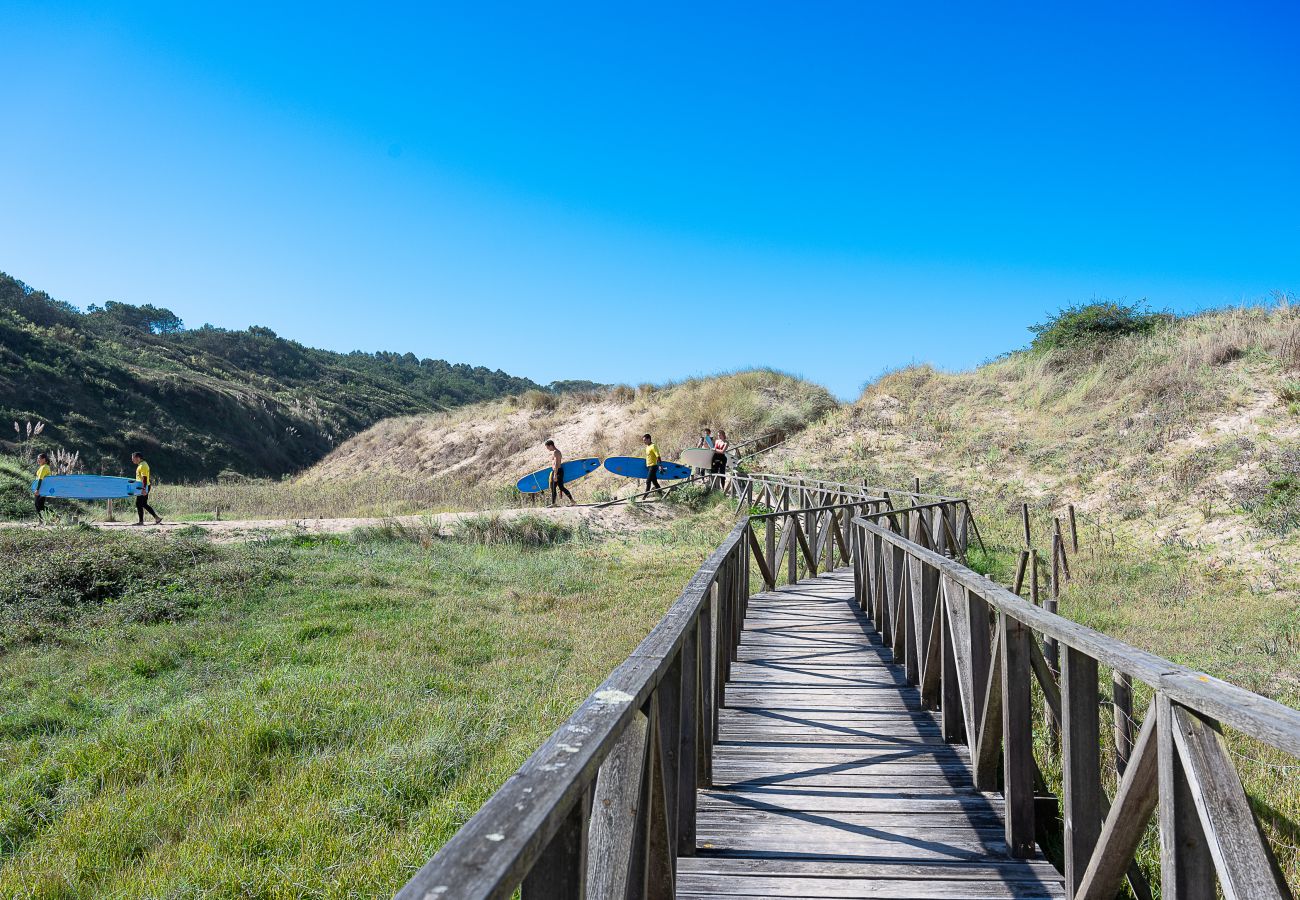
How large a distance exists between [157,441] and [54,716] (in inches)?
1566

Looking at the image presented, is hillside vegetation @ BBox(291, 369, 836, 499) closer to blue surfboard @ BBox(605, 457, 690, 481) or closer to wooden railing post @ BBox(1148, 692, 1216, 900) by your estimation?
blue surfboard @ BBox(605, 457, 690, 481)

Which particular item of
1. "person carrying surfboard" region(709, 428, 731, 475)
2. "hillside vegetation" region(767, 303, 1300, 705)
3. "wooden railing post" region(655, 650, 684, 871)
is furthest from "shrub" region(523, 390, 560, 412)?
"wooden railing post" region(655, 650, 684, 871)

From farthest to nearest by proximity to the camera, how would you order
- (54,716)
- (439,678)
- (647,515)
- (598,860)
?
(647,515), (439,678), (54,716), (598,860)

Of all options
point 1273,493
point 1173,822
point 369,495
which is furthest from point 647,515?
point 1173,822

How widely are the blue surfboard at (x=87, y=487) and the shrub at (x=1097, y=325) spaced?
2847cm

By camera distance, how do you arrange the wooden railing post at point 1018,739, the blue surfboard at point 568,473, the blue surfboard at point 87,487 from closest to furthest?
the wooden railing post at point 1018,739, the blue surfboard at point 87,487, the blue surfboard at point 568,473

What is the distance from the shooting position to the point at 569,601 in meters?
11.0

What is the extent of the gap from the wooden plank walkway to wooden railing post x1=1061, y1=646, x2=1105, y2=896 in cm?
32

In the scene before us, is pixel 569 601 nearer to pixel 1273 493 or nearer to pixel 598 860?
pixel 598 860

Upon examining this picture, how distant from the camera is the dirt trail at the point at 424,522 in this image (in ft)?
49.7

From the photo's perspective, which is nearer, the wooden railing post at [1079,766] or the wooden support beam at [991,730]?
the wooden railing post at [1079,766]

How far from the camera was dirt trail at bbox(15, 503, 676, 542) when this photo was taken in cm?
1514

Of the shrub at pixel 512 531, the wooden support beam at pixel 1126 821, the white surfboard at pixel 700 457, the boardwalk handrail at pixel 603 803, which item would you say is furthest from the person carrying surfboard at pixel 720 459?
the wooden support beam at pixel 1126 821

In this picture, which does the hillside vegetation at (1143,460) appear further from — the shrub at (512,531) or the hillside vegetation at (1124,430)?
the shrub at (512,531)
